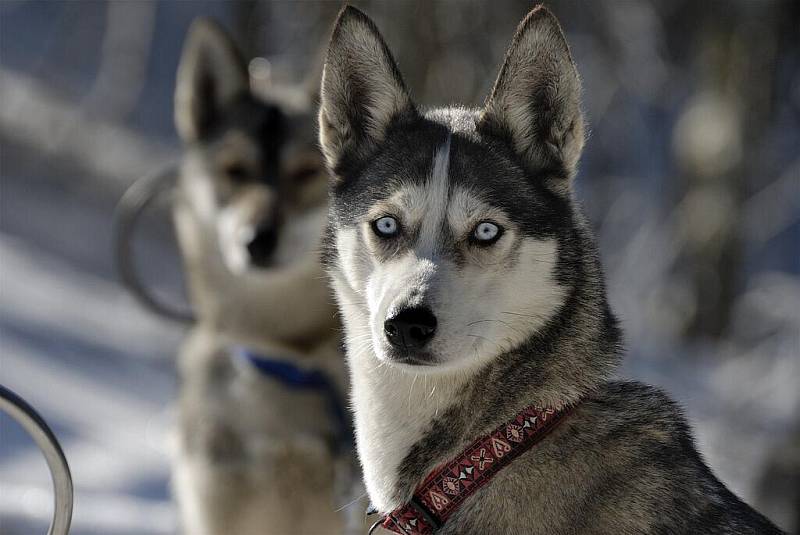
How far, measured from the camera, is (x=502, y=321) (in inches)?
79.9

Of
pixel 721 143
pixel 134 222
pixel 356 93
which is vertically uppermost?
pixel 721 143

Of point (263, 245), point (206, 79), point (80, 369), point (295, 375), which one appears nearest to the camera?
point (263, 245)

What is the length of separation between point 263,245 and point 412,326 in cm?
157

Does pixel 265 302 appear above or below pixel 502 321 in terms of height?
above

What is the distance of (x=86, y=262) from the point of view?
8.77 metres

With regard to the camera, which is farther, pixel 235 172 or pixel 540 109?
pixel 235 172

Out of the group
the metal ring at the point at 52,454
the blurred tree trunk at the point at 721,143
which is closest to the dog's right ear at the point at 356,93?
the metal ring at the point at 52,454

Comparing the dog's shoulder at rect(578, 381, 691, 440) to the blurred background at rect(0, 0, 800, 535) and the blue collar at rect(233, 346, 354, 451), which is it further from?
the blurred background at rect(0, 0, 800, 535)

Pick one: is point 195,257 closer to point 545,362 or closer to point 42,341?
point 545,362

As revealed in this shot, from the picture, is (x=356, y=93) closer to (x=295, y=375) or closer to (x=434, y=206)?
(x=434, y=206)

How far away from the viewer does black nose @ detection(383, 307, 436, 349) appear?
6.31 feet

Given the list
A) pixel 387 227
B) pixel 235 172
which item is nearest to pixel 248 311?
pixel 235 172

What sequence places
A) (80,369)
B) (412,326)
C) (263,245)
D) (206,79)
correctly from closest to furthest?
(412,326) → (263,245) → (206,79) → (80,369)

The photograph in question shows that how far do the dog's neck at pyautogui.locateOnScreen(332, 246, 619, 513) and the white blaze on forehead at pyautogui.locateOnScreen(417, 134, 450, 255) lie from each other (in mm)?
284
